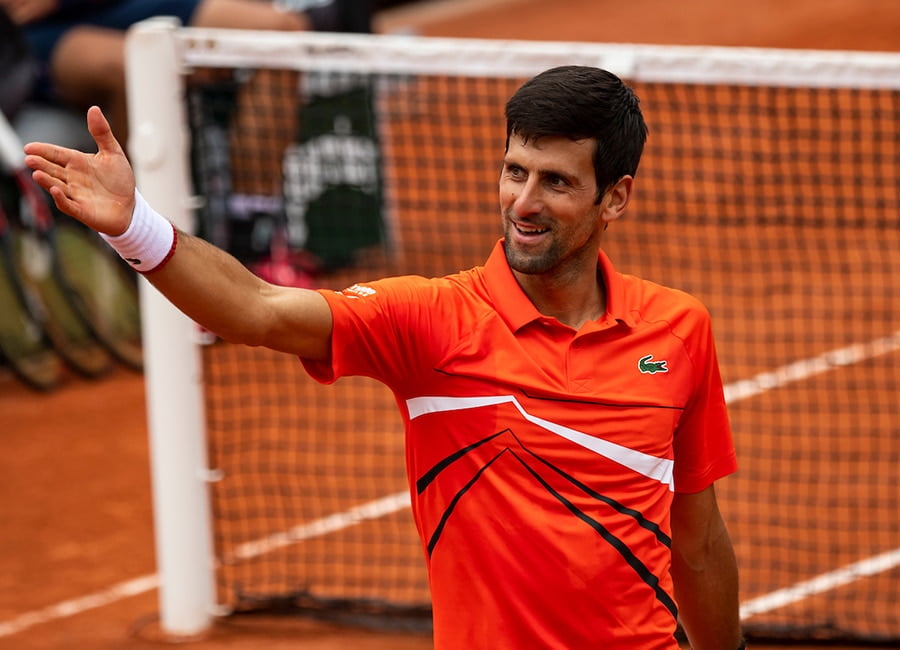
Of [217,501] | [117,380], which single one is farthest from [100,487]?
[117,380]

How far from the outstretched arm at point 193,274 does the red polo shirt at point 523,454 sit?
0.26 ft

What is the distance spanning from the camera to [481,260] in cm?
1187

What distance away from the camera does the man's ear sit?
11.3 ft

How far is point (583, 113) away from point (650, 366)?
0.63 m

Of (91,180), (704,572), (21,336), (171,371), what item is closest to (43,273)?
(21,336)

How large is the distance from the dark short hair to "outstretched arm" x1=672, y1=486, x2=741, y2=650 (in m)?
0.92

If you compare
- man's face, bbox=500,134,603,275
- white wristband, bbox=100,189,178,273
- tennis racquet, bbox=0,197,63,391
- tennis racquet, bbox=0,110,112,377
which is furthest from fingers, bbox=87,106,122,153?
tennis racquet, bbox=0,197,63,391

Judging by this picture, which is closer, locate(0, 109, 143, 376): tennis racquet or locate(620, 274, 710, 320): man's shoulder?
locate(620, 274, 710, 320): man's shoulder

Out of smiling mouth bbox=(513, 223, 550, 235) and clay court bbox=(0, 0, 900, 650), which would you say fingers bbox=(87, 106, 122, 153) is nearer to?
smiling mouth bbox=(513, 223, 550, 235)

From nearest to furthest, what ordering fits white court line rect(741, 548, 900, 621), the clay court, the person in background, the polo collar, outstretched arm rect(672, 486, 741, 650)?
the polo collar < outstretched arm rect(672, 486, 741, 650) < the clay court < white court line rect(741, 548, 900, 621) < the person in background

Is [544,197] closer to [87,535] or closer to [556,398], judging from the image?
[556,398]

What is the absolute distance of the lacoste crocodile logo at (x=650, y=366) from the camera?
11.3ft

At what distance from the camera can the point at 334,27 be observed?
13.9 m

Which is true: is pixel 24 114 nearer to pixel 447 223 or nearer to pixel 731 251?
pixel 447 223
